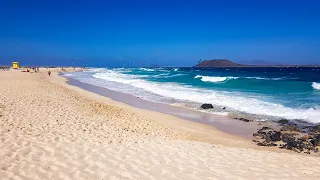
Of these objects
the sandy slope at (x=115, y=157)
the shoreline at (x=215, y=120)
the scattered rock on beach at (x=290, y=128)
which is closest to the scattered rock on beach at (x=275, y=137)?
the shoreline at (x=215, y=120)

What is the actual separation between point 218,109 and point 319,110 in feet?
17.6

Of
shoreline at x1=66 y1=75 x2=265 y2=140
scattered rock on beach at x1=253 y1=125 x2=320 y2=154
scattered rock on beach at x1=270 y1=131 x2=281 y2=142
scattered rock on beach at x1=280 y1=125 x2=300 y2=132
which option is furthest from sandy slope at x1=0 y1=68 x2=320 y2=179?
scattered rock on beach at x1=280 y1=125 x2=300 y2=132

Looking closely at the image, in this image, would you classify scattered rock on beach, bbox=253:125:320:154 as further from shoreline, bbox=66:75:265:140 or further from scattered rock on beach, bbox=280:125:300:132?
shoreline, bbox=66:75:265:140

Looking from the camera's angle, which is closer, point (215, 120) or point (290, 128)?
point (290, 128)

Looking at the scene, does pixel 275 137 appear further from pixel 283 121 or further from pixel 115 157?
→ pixel 115 157

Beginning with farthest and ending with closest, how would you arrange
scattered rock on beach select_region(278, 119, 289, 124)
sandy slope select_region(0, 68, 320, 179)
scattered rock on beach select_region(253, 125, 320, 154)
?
scattered rock on beach select_region(278, 119, 289, 124) → scattered rock on beach select_region(253, 125, 320, 154) → sandy slope select_region(0, 68, 320, 179)

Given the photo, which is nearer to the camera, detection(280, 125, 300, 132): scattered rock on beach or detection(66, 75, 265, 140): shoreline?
detection(280, 125, 300, 132): scattered rock on beach

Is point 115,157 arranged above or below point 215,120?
above

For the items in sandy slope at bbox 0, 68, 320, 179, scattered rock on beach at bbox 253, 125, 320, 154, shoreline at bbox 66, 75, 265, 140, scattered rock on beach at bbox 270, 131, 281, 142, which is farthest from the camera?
shoreline at bbox 66, 75, 265, 140

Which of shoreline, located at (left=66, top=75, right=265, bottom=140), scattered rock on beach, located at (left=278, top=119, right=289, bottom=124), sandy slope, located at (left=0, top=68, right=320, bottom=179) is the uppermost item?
sandy slope, located at (left=0, top=68, right=320, bottom=179)

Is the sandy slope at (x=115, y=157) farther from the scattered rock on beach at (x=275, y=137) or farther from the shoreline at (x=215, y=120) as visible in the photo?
the shoreline at (x=215, y=120)

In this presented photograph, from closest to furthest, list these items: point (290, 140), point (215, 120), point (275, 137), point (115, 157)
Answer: point (115, 157)
point (290, 140)
point (275, 137)
point (215, 120)

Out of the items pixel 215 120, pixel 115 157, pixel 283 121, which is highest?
pixel 115 157

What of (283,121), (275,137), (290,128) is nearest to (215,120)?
(283,121)
